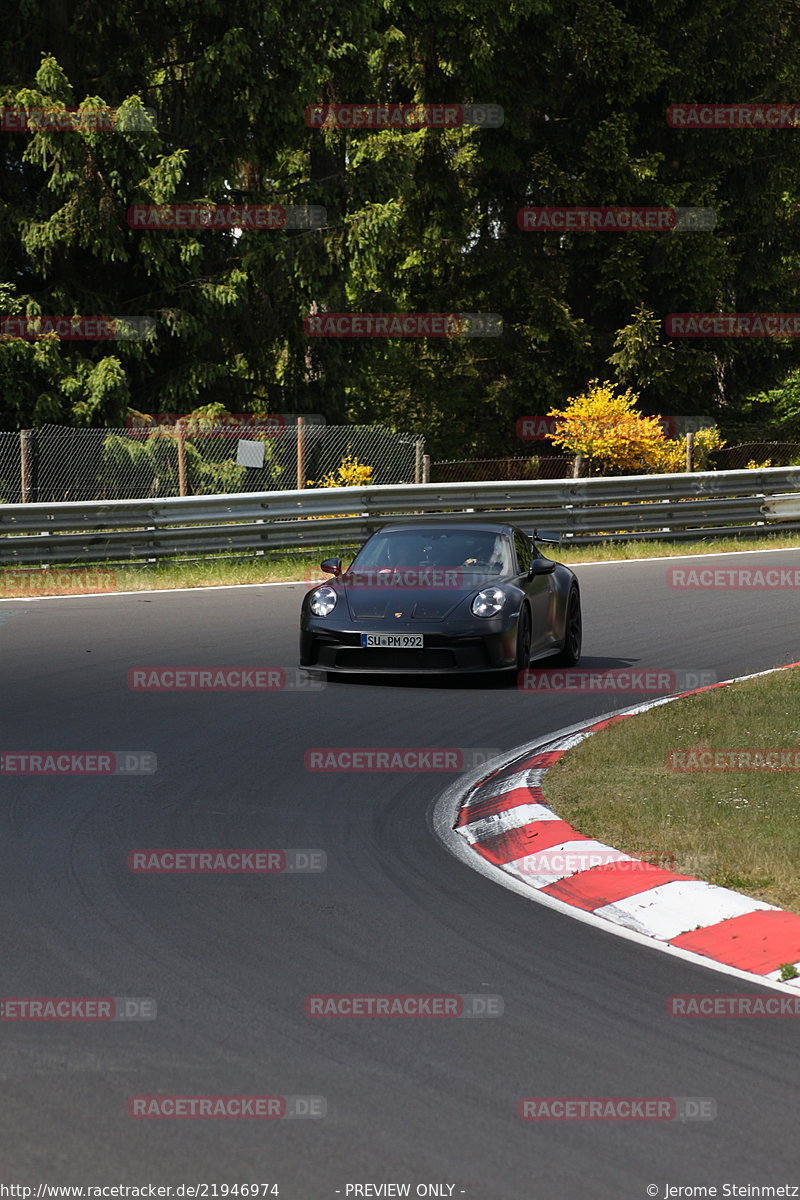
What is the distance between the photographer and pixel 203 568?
2205cm

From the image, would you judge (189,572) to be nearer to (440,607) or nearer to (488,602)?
(440,607)

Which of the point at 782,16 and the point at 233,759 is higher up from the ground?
the point at 782,16

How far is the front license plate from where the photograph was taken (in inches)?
527

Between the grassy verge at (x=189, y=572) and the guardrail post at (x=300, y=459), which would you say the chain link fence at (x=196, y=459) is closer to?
the guardrail post at (x=300, y=459)

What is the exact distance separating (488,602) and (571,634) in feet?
5.46

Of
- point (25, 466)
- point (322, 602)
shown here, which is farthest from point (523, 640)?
point (25, 466)

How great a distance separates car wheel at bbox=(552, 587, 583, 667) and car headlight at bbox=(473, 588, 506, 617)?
53.9 inches

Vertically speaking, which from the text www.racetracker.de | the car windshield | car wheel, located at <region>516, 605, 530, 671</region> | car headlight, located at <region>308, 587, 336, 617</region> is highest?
the car windshield

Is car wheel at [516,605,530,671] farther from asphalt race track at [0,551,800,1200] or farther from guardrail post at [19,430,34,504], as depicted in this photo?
guardrail post at [19,430,34,504]

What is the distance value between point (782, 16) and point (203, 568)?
27694 mm

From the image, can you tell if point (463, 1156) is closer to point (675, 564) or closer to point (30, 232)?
point (675, 564)

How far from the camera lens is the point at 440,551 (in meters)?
14.6

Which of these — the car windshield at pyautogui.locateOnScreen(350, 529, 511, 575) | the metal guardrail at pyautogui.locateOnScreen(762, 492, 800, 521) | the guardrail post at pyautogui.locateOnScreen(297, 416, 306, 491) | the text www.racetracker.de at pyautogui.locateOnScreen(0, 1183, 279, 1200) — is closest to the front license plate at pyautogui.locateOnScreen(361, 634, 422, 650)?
the car windshield at pyautogui.locateOnScreen(350, 529, 511, 575)

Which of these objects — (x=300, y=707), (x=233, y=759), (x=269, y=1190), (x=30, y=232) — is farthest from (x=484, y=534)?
(x=30, y=232)
